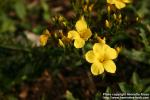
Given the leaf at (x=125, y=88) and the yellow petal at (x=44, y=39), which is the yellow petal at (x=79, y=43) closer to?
the yellow petal at (x=44, y=39)

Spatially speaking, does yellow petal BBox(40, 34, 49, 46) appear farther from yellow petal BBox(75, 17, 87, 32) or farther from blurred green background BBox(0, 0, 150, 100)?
yellow petal BBox(75, 17, 87, 32)

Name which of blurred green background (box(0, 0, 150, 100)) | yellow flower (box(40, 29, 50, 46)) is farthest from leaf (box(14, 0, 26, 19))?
yellow flower (box(40, 29, 50, 46))

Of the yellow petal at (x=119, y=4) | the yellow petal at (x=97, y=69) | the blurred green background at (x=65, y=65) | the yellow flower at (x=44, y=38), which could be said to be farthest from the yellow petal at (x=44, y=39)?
the yellow petal at (x=119, y=4)

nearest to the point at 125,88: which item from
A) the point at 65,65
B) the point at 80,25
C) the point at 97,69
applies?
the point at 97,69

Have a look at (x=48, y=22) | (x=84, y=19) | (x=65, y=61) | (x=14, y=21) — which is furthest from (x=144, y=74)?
(x=14, y=21)

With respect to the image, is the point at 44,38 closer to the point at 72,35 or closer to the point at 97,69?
A: the point at 72,35

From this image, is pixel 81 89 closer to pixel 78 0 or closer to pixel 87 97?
pixel 87 97
